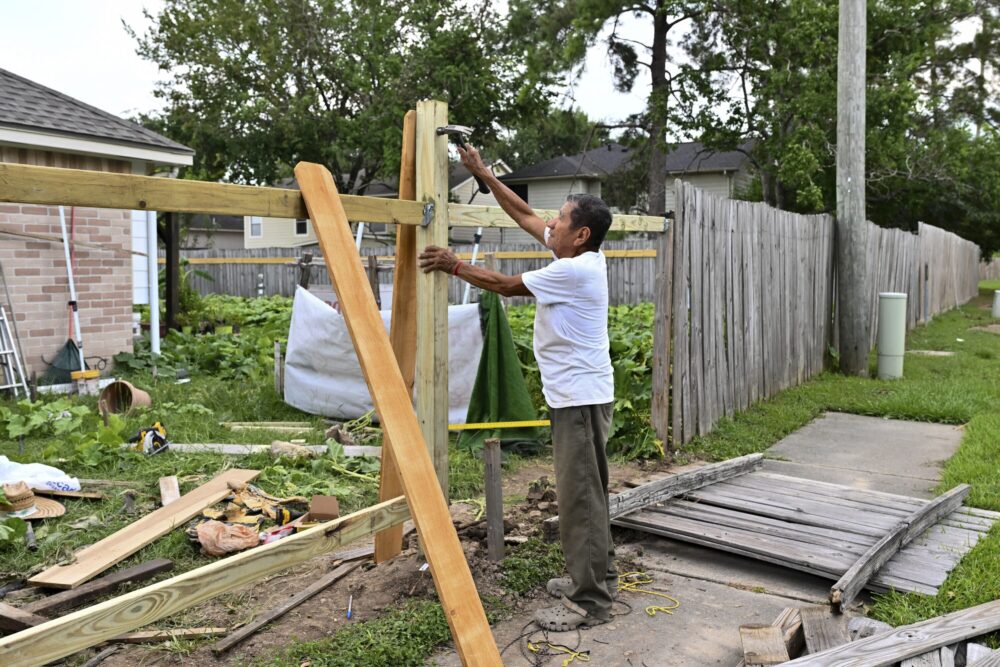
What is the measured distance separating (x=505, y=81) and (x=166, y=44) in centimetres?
1349

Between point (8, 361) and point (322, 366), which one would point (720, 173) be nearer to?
point (322, 366)

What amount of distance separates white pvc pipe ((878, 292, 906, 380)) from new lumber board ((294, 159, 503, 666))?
29.9ft

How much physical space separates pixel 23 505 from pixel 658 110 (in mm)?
21435

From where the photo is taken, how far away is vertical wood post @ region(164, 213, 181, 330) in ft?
40.2

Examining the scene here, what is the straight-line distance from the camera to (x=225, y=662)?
3238mm

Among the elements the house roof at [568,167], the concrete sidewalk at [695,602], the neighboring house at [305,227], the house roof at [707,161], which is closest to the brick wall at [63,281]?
the concrete sidewalk at [695,602]

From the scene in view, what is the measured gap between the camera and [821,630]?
338 cm

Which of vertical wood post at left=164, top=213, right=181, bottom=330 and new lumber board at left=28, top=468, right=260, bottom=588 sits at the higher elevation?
vertical wood post at left=164, top=213, right=181, bottom=330

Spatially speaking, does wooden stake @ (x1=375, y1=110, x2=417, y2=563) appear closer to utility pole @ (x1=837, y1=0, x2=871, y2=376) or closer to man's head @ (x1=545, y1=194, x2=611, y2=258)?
man's head @ (x1=545, y1=194, x2=611, y2=258)

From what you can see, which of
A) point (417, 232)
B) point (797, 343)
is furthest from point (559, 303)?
point (797, 343)

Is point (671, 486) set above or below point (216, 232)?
below

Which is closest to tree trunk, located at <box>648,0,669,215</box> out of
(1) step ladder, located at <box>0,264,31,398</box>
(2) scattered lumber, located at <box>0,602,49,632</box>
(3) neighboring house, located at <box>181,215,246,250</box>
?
(1) step ladder, located at <box>0,264,31,398</box>

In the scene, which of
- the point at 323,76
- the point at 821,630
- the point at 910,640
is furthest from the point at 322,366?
the point at 323,76

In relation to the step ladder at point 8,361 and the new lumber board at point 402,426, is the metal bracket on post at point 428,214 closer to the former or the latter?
the new lumber board at point 402,426
